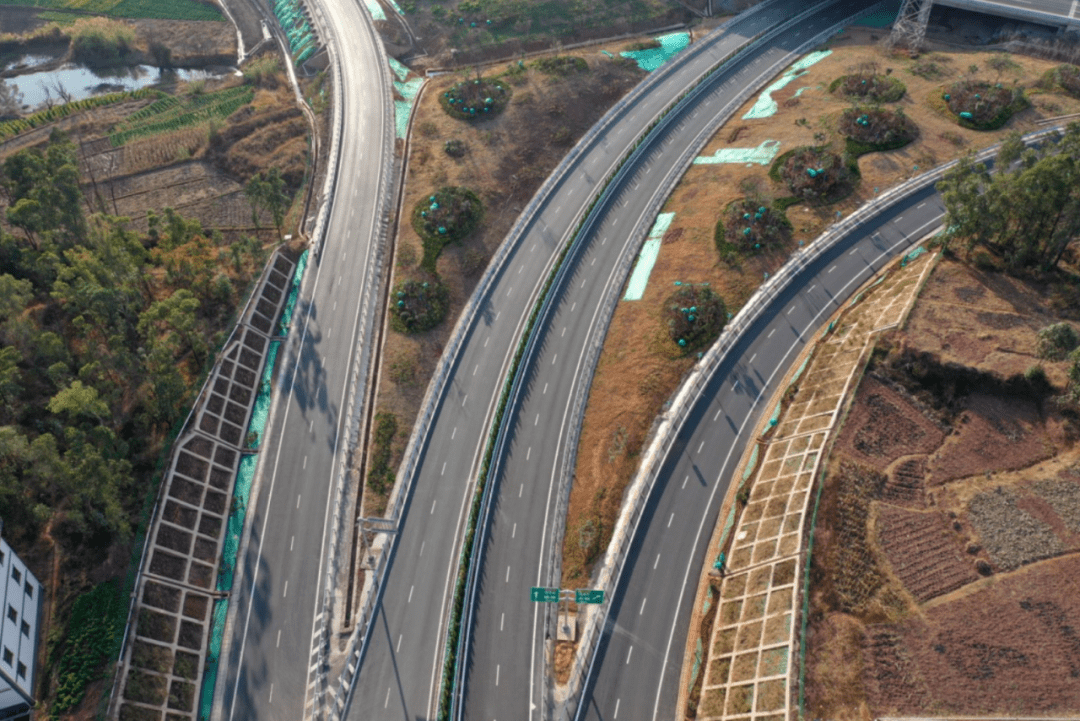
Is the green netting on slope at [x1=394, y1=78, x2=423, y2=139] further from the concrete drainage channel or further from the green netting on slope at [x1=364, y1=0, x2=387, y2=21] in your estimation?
the concrete drainage channel

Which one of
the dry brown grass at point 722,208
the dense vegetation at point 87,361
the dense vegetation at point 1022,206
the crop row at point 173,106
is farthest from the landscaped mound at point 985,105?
the crop row at point 173,106

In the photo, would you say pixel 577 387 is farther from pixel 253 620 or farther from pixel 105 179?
pixel 105 179

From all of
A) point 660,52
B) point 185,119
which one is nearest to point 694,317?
point 660,52

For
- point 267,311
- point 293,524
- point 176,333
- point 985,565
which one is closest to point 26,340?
point 176,333

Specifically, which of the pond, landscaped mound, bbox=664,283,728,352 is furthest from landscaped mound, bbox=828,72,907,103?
the pond

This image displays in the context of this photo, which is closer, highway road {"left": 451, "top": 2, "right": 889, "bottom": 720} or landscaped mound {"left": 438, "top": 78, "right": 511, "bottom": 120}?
highway road {"left": 451, "top": 2, "right": 889, "bottom": 720}

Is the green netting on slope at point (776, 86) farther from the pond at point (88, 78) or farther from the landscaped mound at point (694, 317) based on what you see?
the pond at point (88, 78)

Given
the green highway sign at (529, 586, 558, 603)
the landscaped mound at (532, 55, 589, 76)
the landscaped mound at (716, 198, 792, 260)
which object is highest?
the landscaped mound at (532, 55, 589, 76)
